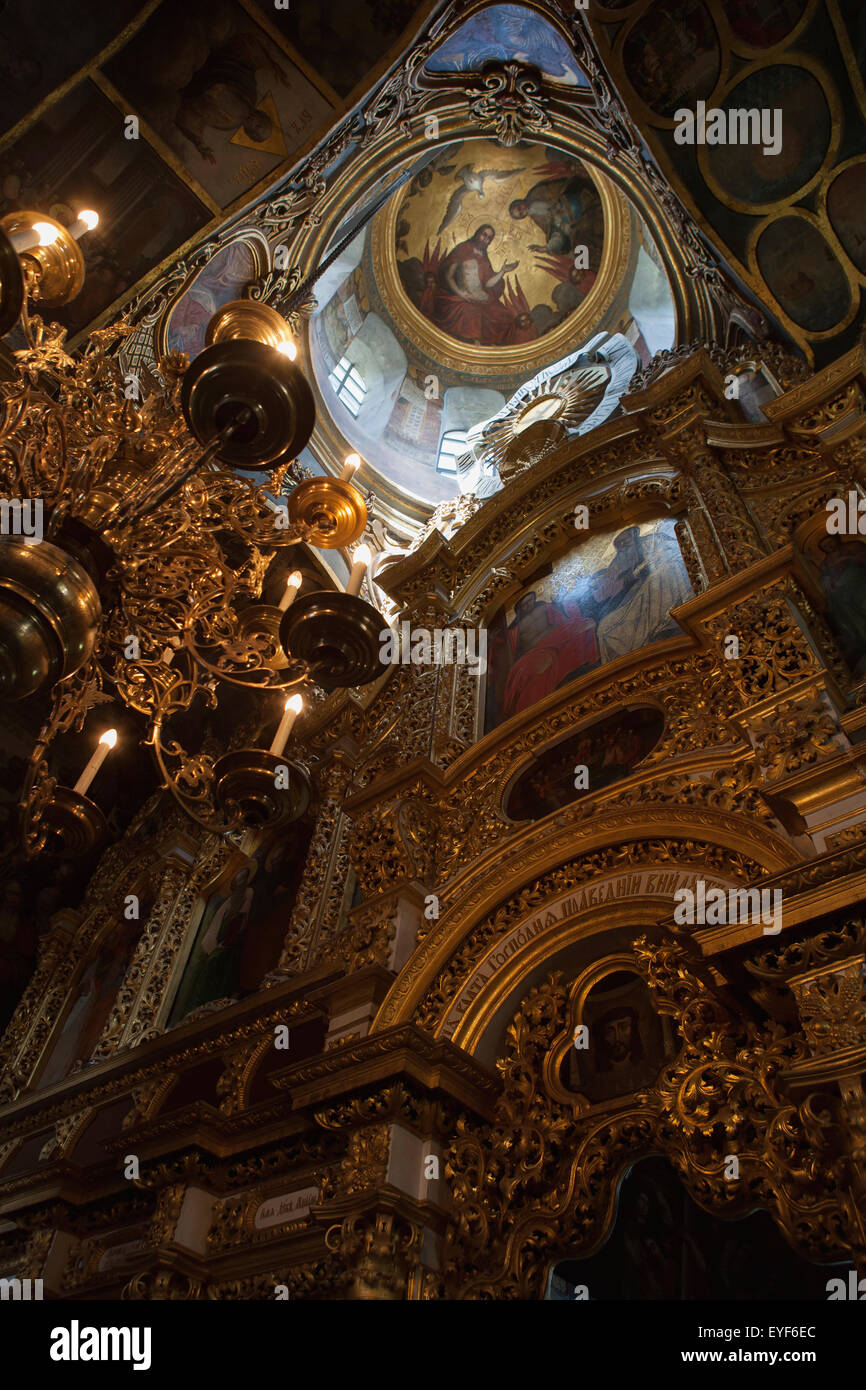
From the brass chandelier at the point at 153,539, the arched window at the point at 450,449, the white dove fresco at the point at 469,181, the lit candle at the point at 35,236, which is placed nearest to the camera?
the brass chandelier at the point at 153,539

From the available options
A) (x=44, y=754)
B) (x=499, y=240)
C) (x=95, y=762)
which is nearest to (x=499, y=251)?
(x=499, y=240)

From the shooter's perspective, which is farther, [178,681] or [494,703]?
[494,703]

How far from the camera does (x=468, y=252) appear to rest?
13273 mm

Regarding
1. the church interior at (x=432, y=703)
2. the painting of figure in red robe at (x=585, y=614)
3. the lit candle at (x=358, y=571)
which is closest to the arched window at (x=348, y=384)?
the church interior at (x=432, y=703)

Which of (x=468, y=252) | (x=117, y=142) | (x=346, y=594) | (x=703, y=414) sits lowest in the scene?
(x=346, y=594)

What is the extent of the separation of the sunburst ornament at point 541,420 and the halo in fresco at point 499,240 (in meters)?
3.19

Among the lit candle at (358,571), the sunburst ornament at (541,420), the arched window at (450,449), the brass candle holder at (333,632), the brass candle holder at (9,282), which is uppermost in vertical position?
the arched window at (450,449)

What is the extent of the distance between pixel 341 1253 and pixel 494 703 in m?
4.07

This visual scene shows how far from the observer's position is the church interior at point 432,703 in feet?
13.3

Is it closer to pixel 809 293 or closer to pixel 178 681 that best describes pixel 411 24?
pixel 809 293

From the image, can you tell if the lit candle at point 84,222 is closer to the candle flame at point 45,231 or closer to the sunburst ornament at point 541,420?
the candle flame at point 45,231

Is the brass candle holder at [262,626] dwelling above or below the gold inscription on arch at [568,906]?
above

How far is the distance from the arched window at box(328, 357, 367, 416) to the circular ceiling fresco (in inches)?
48.2
